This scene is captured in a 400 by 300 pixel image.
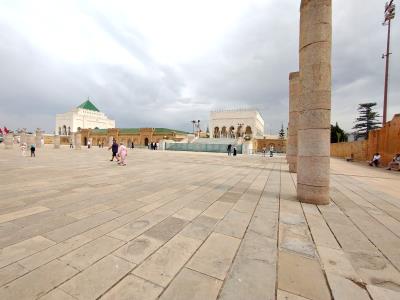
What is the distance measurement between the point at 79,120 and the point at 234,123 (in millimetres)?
57696

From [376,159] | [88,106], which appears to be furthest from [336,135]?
[88,106]

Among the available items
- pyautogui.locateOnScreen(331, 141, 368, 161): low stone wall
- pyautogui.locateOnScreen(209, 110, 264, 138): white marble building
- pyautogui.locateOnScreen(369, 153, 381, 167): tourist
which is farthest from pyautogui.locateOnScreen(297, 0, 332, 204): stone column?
pyautogui.locateOnScreen(209, 110, 264, 138): white marble building

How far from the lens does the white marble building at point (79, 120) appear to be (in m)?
76.1

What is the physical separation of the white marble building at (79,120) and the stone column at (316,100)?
85.0 m

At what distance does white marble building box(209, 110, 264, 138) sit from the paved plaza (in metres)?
57.9

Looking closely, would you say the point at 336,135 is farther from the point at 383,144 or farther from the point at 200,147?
the point at 383,144

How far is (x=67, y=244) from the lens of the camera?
283cm

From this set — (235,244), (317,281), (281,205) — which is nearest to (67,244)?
(235,244)

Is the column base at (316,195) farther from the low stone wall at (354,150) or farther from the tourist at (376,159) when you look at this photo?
the low stone wall at (354,150)

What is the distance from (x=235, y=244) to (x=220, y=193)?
315 centimetres

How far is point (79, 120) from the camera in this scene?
77.0 meters

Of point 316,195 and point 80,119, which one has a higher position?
point 80,119

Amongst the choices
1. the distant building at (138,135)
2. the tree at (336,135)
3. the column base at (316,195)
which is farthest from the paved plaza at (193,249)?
the tree at (336,135)

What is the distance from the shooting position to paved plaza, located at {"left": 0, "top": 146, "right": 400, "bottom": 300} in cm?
205
